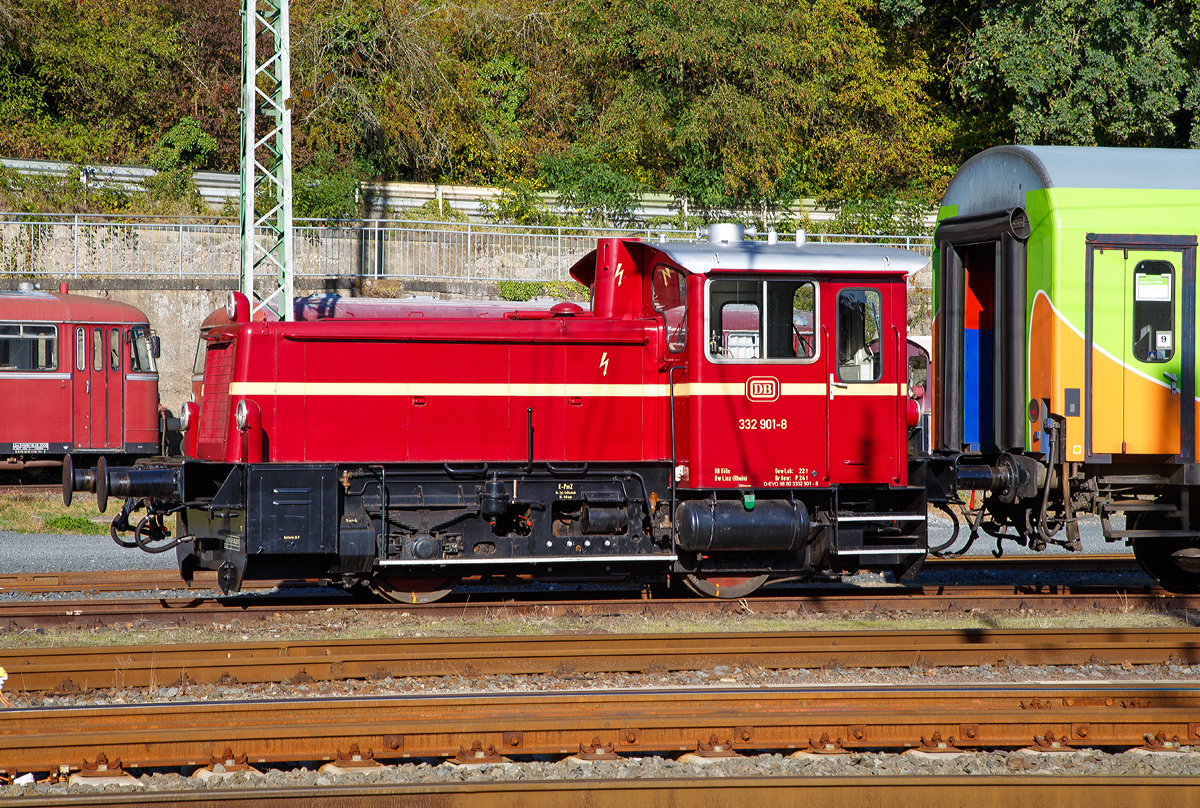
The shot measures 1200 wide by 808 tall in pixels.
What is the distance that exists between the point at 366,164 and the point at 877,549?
23285mm

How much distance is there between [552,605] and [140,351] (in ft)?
40.7

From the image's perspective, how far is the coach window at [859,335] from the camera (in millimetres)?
9016

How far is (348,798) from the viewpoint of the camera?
480 cm

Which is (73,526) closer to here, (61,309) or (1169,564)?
(61,309)

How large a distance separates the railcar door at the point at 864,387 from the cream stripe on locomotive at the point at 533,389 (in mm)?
53

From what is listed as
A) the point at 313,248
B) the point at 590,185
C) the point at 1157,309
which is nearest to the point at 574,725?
the point at 1157,309

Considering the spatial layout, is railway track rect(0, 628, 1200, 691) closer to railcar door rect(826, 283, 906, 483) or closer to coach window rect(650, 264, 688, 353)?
railcar door rect(826, 283, 906, 483)

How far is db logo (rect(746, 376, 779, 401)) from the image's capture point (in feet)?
29.1

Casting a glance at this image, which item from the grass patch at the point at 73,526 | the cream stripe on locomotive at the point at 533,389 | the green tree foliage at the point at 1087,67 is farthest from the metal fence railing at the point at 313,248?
the cream stripe on locomotive at the point at 533,389

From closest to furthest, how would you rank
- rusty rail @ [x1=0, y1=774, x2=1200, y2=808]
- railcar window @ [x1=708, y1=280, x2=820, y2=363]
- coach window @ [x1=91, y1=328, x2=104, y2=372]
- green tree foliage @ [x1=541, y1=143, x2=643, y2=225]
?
rusty rail @ [x1=0, y1=774, x2=1200, y2=808] < railcar window @ [x1=708, y1=280, x2=820, y2=363] < coach window @ [x1=91, y1=328, x2=104, y2=372] < green tree foliage @ [x1=541, y1=143, x2=643, y2=225]

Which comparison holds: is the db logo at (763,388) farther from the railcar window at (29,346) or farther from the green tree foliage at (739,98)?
the green tree foliage at (739,98)

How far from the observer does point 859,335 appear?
9047 mm

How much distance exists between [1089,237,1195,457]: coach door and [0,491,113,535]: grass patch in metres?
13.3

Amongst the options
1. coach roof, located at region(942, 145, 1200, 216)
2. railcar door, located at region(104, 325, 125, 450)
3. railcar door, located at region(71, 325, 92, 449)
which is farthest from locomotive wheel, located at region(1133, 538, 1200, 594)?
railcar door, located at region(71, 325, 92, 449)
